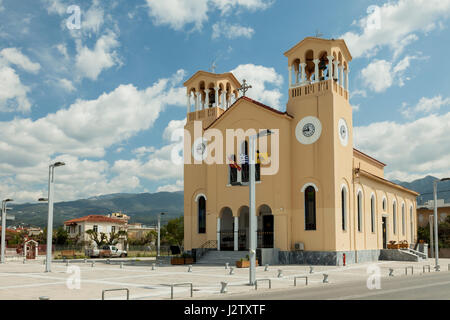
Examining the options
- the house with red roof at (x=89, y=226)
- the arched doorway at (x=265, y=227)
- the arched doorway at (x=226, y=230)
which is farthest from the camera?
the house with red roof at (x=89, y=226)

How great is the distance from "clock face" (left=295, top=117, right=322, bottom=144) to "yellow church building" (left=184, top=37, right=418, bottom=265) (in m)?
0.07

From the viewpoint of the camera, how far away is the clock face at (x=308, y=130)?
3409cm

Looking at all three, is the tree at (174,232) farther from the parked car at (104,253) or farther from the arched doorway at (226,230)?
the arched doorway at (226,230)

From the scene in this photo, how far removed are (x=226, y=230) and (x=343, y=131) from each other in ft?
40.1

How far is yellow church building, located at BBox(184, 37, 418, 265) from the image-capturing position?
109ft

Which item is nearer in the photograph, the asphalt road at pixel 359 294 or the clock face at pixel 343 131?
the asphalt road at pixel 359 294

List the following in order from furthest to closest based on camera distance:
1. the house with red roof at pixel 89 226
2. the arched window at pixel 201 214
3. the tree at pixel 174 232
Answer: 1. the house with red roof at pixel 89 226
2. the tree at pixel 174 232
3. the arched window at pixel 201 214

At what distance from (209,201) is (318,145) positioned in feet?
33.4

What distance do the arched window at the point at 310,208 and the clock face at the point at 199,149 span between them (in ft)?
33.9

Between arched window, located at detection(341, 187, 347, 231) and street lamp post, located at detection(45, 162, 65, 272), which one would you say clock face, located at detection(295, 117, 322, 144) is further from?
street lamp post, located at detection(45, 162, 65, 272)

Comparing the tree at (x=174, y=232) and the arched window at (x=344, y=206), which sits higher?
the arched window at (x=344, y=206)

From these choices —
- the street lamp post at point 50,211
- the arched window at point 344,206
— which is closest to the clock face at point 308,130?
the arched window at point 344,206
